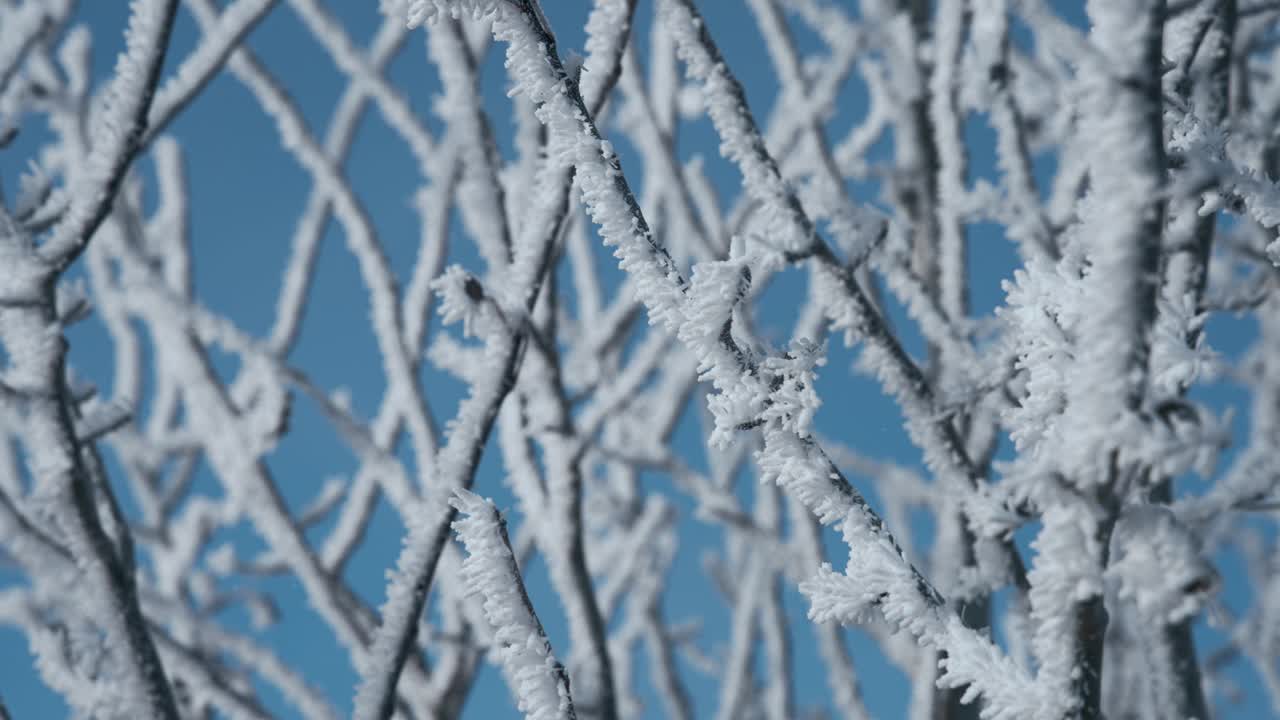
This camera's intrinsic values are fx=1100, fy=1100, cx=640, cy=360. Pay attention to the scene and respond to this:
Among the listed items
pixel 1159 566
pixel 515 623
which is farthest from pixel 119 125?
pixel 1159 566

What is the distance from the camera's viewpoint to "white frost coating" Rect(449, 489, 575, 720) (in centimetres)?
101

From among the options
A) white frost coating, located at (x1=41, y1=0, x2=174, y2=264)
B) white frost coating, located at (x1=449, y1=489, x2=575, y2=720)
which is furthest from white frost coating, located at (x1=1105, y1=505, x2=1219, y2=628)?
white frost coating, located at (x1=41, y1=0, x2=174, y2=264)

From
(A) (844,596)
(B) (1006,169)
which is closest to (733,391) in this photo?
(A) (844,596)

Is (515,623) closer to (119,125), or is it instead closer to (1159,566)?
(1159,566)

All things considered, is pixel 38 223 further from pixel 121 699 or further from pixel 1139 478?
pixel 1139 478

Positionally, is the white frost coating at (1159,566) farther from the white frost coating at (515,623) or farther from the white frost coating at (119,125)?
the white frost coating at (119,125)

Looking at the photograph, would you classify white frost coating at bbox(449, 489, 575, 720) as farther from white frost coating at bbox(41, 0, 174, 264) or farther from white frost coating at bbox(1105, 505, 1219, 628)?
white frost coating at bbox(41, 0, 174, 264)

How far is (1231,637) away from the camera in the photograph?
3768mm

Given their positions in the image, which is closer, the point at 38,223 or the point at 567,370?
the point at 38,223

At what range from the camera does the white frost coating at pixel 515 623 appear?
1010mm

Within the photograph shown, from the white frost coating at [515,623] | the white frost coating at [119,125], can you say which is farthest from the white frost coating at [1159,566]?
the white frost coating at [119,125]

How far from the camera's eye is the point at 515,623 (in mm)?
1018

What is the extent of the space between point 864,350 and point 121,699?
103 centimetres

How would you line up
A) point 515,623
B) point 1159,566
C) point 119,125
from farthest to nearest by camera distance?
point 119,125
point 515,623
point 1159,566
